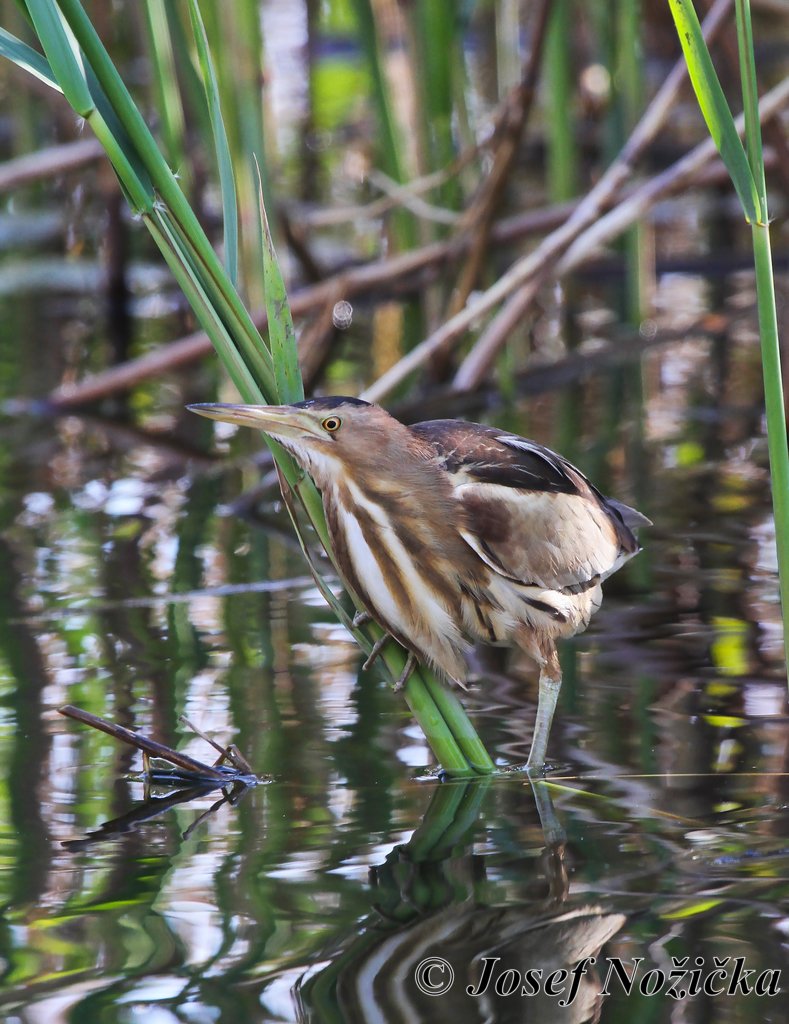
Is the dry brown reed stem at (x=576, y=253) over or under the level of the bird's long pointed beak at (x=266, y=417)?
over

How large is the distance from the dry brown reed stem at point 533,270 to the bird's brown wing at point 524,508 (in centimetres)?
134

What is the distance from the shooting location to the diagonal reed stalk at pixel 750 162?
1796mm

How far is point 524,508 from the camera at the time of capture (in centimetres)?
221

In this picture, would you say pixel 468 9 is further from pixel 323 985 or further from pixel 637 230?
pixel 323 985

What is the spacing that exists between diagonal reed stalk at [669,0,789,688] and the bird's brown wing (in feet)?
1.33

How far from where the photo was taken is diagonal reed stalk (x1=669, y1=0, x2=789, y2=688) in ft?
5.89

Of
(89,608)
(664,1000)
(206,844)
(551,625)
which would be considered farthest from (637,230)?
(664,1000)

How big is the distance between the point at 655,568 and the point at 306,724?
3.44ft

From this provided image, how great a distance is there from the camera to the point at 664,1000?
1.54 meters

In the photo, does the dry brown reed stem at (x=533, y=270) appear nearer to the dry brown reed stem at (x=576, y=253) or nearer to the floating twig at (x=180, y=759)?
the dry brown reed stem at (x=576, y=253)

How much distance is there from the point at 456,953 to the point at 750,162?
96 centimetres

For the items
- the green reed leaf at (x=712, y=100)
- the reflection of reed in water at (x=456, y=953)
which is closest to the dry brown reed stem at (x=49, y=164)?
the green reed leaf at (x=712, y=100)

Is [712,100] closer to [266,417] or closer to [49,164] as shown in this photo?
[266,417]

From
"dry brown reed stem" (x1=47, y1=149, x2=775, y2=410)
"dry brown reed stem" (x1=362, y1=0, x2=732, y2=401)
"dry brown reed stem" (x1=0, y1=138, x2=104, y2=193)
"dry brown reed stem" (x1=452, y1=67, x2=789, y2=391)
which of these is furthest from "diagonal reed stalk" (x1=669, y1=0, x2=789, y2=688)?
"dry brown reed stem" (x1=0, y1=138, x2=104, y2=193)
